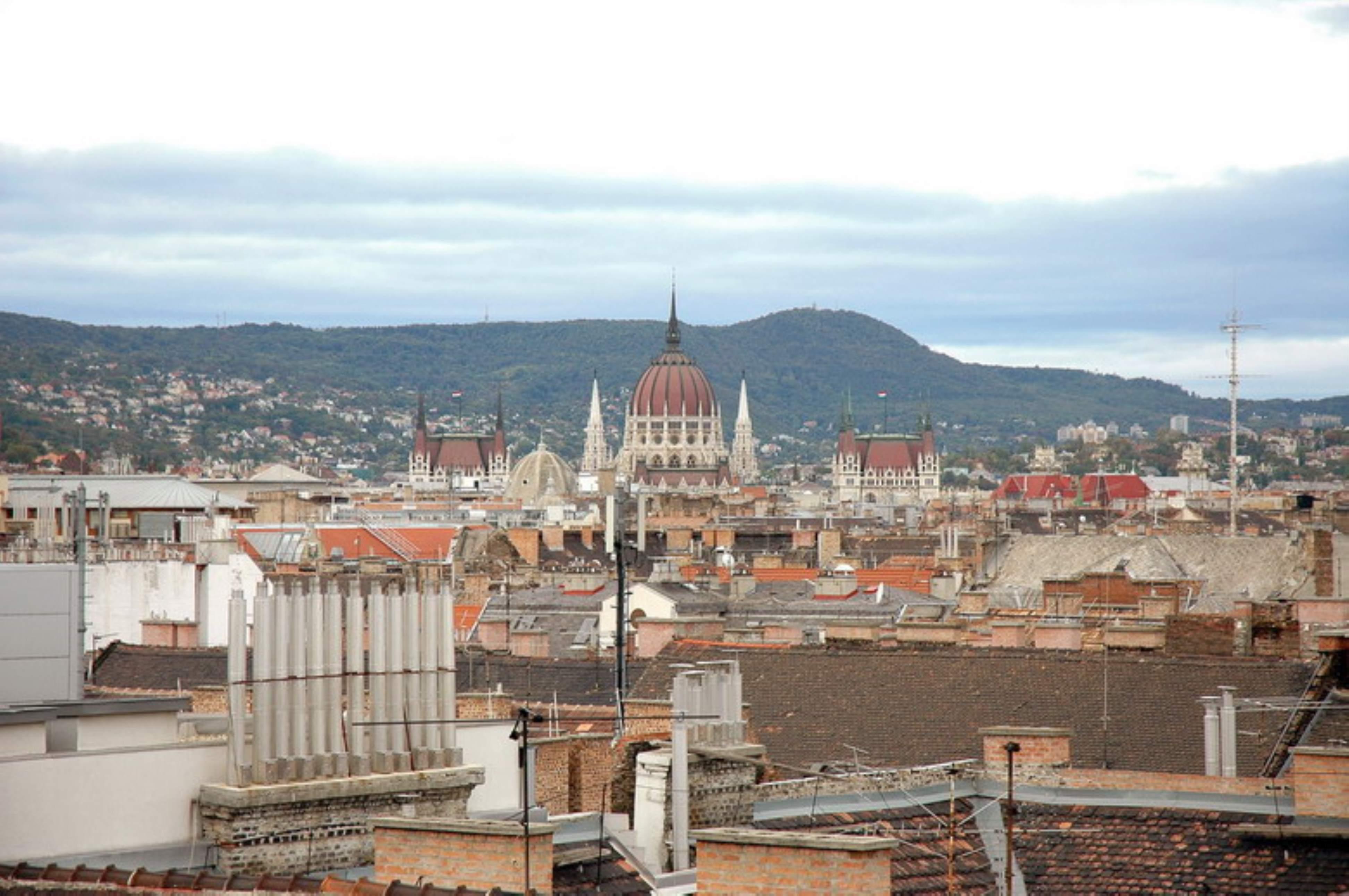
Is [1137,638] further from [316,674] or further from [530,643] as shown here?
[316,674]

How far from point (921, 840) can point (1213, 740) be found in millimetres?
4813

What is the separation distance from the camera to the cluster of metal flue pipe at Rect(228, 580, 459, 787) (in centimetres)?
1220

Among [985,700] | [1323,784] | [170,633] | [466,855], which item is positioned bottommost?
[170,633]

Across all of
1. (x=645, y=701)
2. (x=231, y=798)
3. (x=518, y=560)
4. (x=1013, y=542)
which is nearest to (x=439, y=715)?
(x=231, y=798)

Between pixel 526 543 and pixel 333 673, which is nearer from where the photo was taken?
pixel 333 673

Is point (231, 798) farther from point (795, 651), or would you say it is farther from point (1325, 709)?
point (795, 651)

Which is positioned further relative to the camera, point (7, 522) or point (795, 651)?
point (7, 522)

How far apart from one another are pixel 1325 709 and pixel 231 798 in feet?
40.2

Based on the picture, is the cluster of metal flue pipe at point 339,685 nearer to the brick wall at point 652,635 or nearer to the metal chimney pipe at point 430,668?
the metal chimney pipe at point 430,668

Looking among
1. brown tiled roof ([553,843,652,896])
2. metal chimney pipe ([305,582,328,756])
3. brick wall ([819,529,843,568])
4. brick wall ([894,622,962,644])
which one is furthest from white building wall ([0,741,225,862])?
brick wall ([819,529,843,568])

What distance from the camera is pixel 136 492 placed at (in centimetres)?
6550

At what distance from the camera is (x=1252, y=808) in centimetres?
1551

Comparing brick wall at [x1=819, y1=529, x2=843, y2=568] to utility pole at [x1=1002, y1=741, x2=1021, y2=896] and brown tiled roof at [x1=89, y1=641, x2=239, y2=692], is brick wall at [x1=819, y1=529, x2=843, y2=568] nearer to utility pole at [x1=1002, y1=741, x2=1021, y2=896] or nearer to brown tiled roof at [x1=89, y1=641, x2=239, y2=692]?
brown tiled roof at [x1=89, y1=641, x2=239, y2=692]

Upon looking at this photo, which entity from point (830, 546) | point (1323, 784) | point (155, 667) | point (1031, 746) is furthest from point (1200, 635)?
point (830, 546)
